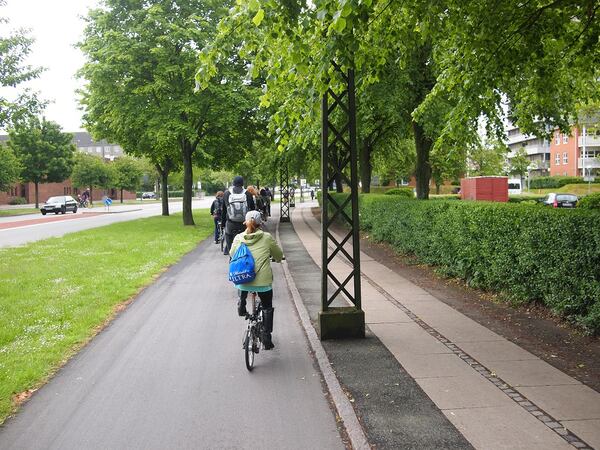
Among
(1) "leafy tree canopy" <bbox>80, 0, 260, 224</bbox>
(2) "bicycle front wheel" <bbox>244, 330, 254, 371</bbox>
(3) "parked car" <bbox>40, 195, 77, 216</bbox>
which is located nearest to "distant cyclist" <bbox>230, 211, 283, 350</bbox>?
(2) "bicycle front wheel" <bbox>244, 330, 254, 371</bbox>

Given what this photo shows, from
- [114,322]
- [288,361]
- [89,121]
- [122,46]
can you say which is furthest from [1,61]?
[288,361]

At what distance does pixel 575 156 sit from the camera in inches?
2908

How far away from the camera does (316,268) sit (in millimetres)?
13898

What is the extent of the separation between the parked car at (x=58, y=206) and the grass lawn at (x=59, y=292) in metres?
24.8

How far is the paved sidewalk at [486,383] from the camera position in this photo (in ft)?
13.8

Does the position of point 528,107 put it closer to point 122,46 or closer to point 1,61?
point 122,46

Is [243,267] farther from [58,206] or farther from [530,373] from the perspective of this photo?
[58,206]

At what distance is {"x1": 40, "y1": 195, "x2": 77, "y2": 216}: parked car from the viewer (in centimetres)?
4309

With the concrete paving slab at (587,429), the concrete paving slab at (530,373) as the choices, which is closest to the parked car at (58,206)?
the concrete paving slab at (530,373)

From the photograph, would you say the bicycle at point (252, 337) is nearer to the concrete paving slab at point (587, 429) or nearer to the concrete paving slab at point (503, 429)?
the concrete paving slab at point (503, 429)

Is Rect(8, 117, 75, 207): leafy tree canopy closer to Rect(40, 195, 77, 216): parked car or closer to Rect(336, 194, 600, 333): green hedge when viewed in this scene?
Rect(40, 195, 77, 216): parked car

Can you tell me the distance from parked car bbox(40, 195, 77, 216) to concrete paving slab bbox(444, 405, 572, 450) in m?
43.1

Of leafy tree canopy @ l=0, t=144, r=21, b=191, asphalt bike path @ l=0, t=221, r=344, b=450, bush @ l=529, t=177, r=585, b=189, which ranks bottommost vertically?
asphalt bike path @ l=0, t=221, r=344, b=450

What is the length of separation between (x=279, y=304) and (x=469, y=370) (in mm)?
4317
